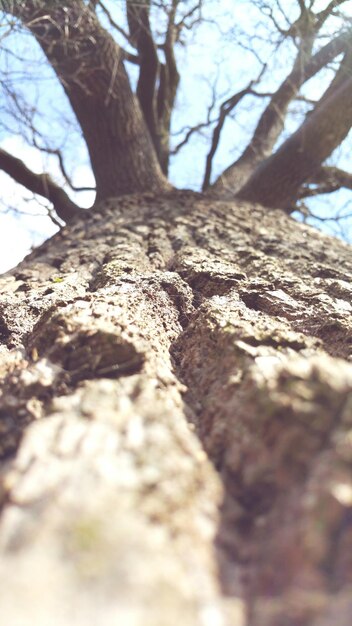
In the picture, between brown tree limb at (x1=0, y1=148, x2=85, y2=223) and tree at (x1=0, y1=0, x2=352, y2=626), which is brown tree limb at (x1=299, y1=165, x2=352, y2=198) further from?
tree at (x1=0, y1=0, x2=352, y2=626)

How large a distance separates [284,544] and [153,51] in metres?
4.78

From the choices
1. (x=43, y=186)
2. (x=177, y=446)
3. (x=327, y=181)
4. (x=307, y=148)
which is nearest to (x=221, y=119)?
(x=327, y=181)

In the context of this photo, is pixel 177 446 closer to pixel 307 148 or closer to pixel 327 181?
pixel 307 148

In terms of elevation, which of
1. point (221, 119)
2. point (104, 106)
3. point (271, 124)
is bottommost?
point (104, 106)

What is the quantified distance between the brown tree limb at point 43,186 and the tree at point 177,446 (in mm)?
2265

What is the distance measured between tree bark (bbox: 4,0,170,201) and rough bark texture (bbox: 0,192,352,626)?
2.53 meters

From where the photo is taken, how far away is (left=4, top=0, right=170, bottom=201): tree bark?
3238mm

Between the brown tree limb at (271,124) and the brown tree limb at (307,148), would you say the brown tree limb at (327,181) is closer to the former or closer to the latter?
the brown tree limb at (271,124)

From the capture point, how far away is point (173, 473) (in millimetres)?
551

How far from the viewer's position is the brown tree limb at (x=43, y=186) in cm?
369

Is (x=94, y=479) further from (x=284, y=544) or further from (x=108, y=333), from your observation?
(x=108, y=333)

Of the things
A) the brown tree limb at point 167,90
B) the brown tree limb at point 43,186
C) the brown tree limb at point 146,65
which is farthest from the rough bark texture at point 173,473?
the brown tree limb at point 167,90

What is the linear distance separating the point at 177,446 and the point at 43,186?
12.1ft

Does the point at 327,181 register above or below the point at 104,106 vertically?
below
